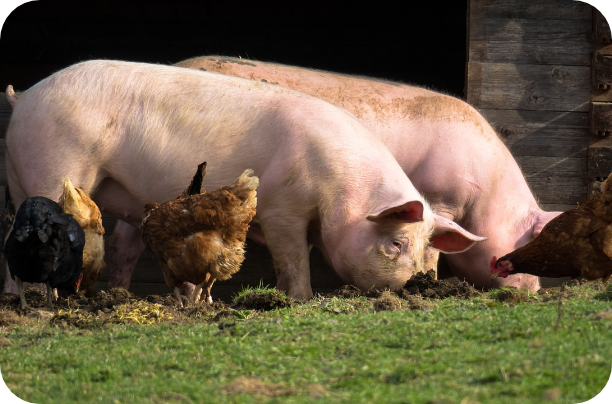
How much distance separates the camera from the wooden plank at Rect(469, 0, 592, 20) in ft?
27.3

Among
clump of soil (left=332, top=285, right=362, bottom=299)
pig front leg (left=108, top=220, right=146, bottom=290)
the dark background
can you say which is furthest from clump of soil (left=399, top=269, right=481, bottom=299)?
the dark background

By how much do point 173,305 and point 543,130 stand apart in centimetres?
423

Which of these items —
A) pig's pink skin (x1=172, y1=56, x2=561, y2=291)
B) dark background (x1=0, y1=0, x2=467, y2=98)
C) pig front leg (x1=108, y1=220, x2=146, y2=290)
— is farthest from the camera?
dark background (x1=0, y1=0, x2=467, y2=98)

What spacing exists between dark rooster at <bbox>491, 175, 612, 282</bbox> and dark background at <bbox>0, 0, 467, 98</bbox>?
19.7 feet

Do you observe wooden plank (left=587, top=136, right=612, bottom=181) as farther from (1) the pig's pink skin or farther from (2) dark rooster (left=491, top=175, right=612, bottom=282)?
(2) dark rooster (left=491, top=175, right=612, bottom=282)

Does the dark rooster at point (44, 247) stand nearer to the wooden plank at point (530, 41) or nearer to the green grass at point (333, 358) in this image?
the green grass at point (333, 358)

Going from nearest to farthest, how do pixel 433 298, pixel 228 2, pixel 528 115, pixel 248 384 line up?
pixel 248 384, pixel 433 298, pixel 528 115, pixel 228 2

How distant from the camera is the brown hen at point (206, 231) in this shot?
5770 millimetres

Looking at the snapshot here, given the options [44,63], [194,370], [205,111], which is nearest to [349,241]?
[205,111]

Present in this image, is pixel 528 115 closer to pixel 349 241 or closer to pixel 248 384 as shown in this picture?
pixel 349 241

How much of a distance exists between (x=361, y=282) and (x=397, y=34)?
6491 mm

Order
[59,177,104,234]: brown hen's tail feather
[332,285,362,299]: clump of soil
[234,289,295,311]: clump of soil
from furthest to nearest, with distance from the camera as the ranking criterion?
1. [59,177,104,234]: brown hen's tail feather
2. [332,285,362,299]: clump of soil
3. [234,289,295,311]: clump of soil

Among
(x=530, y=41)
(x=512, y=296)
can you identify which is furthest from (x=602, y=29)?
(x=512, y=296)

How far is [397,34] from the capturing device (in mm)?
12234
